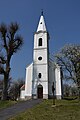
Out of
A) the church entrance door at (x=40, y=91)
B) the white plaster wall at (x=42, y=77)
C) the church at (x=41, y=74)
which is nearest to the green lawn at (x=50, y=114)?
the church at (x=41, y=74)

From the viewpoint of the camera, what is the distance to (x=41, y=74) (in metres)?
39.5

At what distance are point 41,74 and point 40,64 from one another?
2.32 m

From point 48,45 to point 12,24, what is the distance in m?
12.6

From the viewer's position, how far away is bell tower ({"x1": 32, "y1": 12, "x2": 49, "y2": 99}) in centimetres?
3853

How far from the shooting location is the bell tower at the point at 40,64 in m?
38.5

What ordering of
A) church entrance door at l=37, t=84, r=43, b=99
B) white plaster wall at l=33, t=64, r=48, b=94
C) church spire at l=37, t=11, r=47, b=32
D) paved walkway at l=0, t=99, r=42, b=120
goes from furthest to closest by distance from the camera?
church spire at l=37, t=11, r=47, b=32 < church entrance door at l=37, t=84, r=43, b=99 < white plaster wall at l=33, t=64, r=48, b=94 < paved walkway at l=0, t=99, r=42, b=120

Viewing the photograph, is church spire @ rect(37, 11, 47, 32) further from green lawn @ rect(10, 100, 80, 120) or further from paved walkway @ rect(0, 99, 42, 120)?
green lawn @ rect(10, 100, 80, 120)

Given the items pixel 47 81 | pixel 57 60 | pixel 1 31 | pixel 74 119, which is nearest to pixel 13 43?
pixel 1 31

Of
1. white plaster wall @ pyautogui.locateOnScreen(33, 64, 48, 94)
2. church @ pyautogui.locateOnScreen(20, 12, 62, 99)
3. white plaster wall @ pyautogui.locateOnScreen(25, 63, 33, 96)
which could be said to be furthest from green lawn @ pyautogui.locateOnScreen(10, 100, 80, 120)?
white plaster wall @ pyautogui.locateOnScreen(25, 63, 33, 96)

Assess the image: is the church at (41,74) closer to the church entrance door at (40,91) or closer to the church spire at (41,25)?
the church entrance door at (40,91)

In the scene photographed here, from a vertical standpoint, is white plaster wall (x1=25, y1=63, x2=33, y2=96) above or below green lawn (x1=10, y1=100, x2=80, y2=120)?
above

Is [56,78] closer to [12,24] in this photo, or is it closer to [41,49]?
[41,49]

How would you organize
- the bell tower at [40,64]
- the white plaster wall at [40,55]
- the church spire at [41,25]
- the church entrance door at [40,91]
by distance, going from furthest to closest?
the church spire at [41,25] < the white plaster wall at [40,55] < the church entrance door at [40,91] < the bell tower at [40,64]

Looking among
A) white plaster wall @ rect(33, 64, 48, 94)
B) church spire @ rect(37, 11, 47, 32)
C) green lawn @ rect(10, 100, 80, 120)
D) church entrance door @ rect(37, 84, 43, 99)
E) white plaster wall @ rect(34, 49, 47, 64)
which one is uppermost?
church spire @ rect(37, 11, 47, 32)
